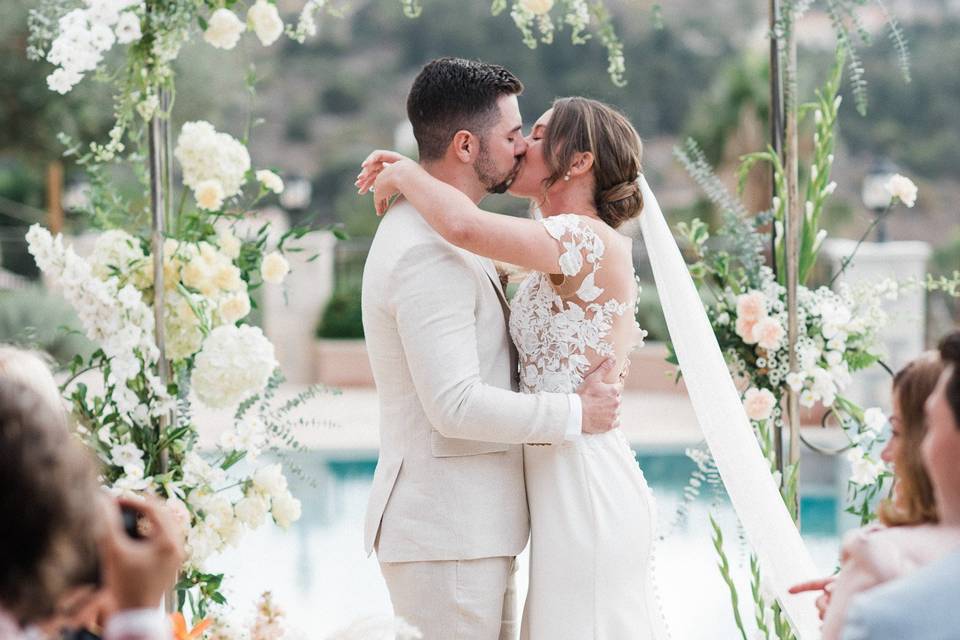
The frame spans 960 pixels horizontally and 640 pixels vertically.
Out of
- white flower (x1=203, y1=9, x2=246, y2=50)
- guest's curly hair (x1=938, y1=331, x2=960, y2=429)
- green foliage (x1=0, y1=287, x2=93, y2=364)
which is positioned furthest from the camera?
green foliage (x1=0, y1=287, x2=93, y2=364)

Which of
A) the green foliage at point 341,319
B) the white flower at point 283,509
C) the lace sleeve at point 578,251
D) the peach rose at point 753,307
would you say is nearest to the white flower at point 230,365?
the white flower at point 283,509

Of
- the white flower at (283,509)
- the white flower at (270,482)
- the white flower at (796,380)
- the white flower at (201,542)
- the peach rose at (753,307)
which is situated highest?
the peach rose at (753,307)

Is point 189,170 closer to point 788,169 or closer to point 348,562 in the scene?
point 788,169

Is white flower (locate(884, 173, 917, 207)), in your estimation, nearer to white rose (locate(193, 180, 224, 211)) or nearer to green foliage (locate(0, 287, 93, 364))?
white rose (locate(193, 180, 224, 211))

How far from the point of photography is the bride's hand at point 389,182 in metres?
2.54

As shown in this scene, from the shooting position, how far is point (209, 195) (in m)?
3.02

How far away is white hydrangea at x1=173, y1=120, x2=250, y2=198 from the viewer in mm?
3053

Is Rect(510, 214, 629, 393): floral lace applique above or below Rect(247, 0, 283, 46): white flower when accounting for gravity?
below

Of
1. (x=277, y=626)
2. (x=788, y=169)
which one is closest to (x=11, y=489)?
(x=277, y=626)

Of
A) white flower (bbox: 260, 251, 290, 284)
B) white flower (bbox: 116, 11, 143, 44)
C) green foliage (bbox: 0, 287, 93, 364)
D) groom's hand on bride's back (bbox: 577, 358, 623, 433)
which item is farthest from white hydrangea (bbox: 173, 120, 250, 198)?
green foliage (bbox: 0, 287, 93, 364)

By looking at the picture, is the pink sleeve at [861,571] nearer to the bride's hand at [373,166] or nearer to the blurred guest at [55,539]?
the blurred guest at [55,539]

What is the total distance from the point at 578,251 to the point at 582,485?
1.66 feet

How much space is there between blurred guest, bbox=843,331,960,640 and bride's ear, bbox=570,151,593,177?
1.13 meters

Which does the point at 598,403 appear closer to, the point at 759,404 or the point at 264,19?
the point at 759,404
